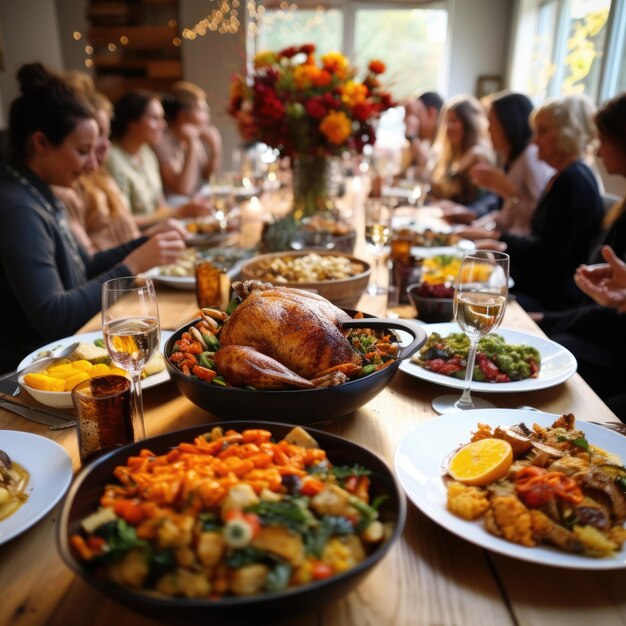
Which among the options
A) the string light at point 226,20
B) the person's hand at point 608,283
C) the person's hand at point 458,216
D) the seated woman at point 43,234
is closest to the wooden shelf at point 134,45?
the string light at point 226,20

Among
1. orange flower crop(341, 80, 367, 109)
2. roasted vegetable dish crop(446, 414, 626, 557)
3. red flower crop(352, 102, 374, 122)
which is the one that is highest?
orange flower crop(341, 80, 367, 109)

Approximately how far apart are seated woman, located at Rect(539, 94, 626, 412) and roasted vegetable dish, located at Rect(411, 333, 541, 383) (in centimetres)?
68

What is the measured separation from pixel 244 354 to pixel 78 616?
44 centimetres

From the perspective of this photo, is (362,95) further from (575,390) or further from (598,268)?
(575,390)

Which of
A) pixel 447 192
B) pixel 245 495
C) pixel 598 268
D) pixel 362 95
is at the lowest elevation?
pixel 447 192

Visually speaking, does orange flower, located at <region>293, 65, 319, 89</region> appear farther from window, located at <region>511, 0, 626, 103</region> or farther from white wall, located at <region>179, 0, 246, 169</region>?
white wall, located at <region>179, 0, 246, 169</region>

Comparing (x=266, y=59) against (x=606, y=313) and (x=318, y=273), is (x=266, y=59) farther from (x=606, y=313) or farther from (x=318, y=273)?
(x=606, y=313)

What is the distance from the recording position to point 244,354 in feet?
3.17

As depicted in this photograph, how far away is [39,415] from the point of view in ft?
3.54

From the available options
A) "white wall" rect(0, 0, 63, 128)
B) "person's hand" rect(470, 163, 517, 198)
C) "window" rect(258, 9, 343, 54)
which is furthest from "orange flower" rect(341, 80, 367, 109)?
"window" rect(258, 9, 343, 54)

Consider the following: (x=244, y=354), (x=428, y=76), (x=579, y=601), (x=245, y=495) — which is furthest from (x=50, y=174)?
(x=428, y=76)

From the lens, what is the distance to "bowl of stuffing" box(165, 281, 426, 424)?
94 cm

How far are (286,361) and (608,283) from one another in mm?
1299

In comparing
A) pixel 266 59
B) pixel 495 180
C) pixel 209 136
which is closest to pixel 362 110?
pixel 266 59
